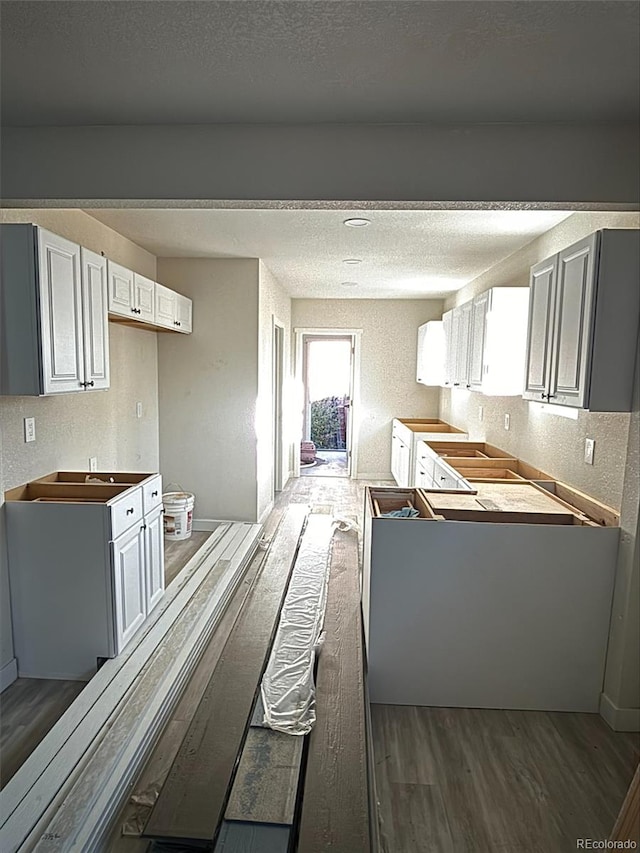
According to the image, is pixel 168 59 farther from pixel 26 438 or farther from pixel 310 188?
pixel 26 438

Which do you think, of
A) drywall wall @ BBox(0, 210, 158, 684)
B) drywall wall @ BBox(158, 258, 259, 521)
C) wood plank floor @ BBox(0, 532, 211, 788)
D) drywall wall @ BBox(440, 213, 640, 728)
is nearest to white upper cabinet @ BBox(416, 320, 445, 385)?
drywall wall @ BBox(440, 213, 640, 728)

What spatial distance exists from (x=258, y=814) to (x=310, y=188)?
7.42 feet

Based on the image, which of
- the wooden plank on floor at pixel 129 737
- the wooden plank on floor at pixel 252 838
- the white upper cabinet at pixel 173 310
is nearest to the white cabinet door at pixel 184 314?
the white upper cabinet at pixel 173 310

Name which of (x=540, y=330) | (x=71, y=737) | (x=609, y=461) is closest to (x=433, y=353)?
(x=540, y=330)

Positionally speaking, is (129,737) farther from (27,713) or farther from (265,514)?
(265,514)

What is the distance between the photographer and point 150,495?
10.6ft

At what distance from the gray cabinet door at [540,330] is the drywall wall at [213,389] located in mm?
2613

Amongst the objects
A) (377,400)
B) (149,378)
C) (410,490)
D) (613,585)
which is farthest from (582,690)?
(377,400)

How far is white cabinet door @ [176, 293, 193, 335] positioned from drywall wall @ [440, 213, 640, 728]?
280 cm

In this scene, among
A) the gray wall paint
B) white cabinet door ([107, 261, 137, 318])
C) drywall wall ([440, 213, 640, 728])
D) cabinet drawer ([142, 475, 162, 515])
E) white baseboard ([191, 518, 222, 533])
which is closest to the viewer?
the gray wall paint

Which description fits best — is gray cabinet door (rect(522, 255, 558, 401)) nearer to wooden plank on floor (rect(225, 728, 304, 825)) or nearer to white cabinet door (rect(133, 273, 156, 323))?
wooden plank on floor (rect(225, 728, 304, 825))

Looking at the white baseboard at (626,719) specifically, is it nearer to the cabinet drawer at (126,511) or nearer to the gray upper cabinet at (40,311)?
the cabinet drawer at (126,511)

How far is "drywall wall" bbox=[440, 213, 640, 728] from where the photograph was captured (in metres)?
2.31

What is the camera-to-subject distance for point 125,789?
1.96 meters
